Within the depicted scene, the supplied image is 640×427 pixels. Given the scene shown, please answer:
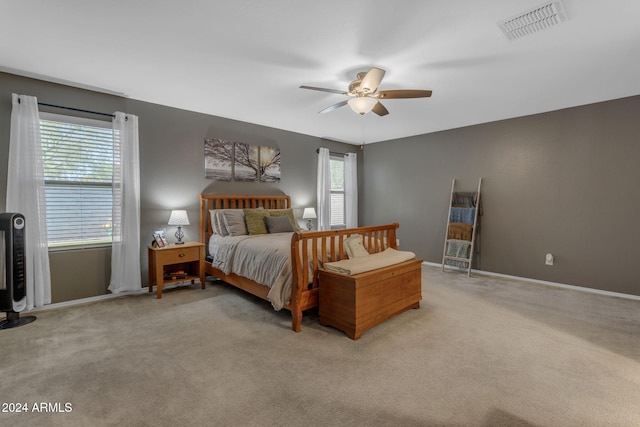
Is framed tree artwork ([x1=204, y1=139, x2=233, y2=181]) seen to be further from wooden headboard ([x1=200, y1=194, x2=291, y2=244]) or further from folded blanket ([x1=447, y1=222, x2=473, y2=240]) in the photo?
folded blanket ([x1=447, y1=222, x2=473, y2=240])

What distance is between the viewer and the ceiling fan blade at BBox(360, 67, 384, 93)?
2.56 m

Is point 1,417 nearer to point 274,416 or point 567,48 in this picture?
point 274,416

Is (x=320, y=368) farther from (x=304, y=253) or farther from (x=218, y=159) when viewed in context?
(x=218, y=159)

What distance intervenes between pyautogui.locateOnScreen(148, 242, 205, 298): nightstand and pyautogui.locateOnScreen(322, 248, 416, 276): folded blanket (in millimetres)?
1983

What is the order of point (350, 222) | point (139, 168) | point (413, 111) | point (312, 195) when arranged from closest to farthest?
1. point (139, 168)
2. point (413, 111)
3. point (312, 195)
4. point (350, 222)

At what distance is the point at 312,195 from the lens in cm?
597

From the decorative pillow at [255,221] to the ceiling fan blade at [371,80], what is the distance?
2371mm

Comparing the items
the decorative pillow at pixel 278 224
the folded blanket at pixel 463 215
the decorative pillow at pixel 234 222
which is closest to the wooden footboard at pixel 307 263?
the decorative pillow at pixel 278 224

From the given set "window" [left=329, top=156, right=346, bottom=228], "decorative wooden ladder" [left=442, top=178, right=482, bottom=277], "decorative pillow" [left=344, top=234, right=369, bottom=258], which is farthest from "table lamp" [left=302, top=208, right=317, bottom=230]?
"decorative wooden ladder" [left=442, top=178, right=482, bottom=277]

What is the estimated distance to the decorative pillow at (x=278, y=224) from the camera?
444cm

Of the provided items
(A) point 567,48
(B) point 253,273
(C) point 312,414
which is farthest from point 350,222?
(C) point 312,414

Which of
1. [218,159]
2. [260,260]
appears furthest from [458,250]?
[218,159]

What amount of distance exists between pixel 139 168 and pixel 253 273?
2.11m

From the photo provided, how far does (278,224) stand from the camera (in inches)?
177
